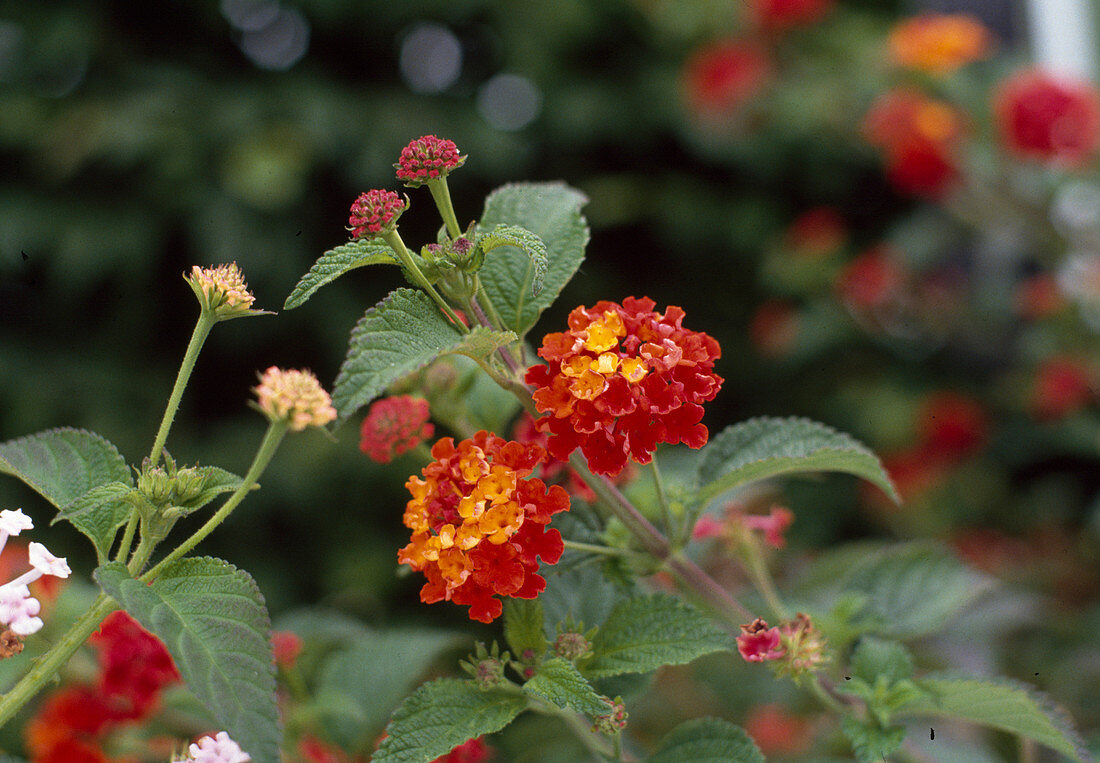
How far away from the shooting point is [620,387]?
1.39 feet

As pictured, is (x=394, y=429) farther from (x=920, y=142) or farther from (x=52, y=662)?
(x=920, y=142)

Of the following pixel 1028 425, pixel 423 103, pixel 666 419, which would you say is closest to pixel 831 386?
pixel 1028 425

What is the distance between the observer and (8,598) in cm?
39

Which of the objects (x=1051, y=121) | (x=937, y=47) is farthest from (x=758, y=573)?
(x=937, y=47)

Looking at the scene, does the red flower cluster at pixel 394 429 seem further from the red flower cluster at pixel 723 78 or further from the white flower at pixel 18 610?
the red flower cluster at pixel 723 78

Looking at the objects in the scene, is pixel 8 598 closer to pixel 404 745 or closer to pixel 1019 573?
pixel 404 745

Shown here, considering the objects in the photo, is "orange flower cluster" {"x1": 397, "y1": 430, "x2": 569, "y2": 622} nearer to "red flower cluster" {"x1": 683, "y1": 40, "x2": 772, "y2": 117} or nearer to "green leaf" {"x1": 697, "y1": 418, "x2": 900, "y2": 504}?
"green leaf" {"x1": 697, "y1": 418, "x2": 900, "y2": 504}

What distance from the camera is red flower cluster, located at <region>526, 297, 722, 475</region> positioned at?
0.42 m

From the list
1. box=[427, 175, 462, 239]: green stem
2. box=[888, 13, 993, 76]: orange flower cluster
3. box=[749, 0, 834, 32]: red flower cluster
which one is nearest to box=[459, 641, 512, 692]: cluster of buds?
box=[427, 175, 462, 239]: green stem

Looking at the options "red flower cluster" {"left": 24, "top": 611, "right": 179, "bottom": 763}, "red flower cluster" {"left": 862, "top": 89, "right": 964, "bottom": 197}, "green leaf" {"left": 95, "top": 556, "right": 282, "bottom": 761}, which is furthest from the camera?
"red flower cluster" {"left": 862, "top": 89, "right": 964, "bottom": 197}

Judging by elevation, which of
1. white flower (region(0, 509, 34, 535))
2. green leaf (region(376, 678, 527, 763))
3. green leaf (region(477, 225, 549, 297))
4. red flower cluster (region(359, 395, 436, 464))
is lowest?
white flower (region(0, 509, 34, 535))

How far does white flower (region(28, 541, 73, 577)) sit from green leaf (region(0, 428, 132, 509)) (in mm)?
30

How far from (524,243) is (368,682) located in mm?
395

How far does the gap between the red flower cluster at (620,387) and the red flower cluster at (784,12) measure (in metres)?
1.66
